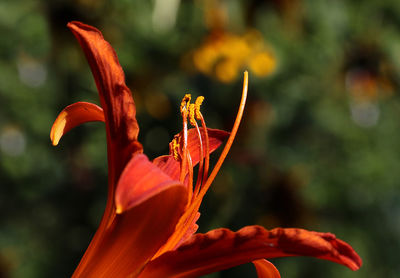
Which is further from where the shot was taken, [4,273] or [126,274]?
[4,273]

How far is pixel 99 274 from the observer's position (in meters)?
0.65

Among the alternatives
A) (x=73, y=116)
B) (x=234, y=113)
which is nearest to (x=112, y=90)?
(x=73, y=116)

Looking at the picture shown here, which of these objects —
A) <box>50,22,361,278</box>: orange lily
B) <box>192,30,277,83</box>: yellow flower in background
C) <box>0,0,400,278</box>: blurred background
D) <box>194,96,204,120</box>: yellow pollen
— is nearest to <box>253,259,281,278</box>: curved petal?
<box>50,22,361,278</box>: orange lily

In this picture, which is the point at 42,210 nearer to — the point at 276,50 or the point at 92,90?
the point at 92,90

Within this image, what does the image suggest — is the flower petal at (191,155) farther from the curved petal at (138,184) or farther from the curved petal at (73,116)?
the curved petal at (138,184)

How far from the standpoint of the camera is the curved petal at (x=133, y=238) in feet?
2.03

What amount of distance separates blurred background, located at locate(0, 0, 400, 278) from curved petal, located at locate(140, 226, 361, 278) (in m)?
1.29

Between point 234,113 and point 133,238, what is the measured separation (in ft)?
5.72

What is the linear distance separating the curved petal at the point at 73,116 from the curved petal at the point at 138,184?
187 millimetres

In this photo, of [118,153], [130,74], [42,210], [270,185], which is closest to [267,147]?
[270,185]

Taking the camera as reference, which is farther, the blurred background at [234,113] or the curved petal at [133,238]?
the blurred background at [234,113]

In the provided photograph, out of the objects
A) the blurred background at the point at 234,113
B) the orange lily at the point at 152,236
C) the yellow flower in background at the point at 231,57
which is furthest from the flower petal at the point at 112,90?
the yellow flower in background at the point at 231,57

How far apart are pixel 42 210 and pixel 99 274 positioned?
220 cm

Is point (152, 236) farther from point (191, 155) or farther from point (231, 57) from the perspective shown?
point (231, 57)
